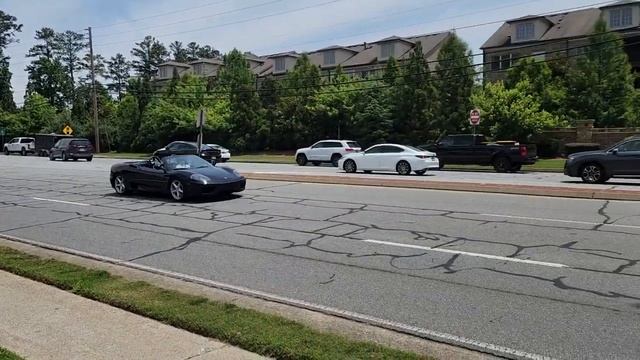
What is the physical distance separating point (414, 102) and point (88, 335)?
40.9 metres

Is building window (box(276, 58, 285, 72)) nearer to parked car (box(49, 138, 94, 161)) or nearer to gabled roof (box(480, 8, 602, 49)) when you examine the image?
gabled roof (box(480, 8, 602, 49))

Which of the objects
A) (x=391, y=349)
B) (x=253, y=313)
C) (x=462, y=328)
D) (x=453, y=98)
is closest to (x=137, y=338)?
(x=253, y=313)

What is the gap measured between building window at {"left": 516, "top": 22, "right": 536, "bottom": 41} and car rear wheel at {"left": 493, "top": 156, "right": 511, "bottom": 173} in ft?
112

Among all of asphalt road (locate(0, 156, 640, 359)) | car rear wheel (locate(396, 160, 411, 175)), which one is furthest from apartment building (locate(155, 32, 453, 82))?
asphalt road (locate(0, 156, 640, 359))

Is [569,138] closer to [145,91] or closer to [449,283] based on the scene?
[449,283]

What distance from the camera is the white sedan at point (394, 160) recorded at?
25.5 meters

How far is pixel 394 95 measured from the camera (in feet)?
151

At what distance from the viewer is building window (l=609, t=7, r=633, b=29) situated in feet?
172

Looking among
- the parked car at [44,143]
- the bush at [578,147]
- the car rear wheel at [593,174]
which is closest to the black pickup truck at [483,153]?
the car rear wheel at [593,174]

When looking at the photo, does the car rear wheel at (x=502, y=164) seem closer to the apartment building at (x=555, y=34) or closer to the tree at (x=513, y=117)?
the tree at (x=513, y=117)

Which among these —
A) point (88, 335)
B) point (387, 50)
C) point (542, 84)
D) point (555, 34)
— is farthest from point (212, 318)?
point (387, 50)

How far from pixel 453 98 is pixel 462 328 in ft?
131

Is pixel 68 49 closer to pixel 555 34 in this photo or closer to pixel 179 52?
pixel 179 52

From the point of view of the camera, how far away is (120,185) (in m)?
16.9
